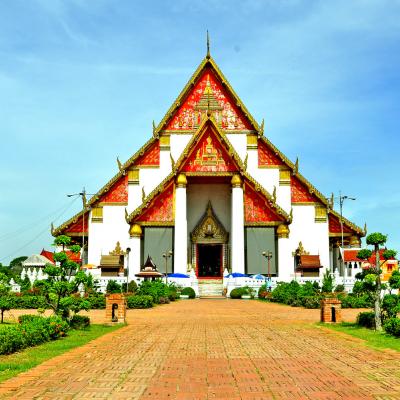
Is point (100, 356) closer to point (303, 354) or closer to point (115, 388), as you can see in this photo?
point (115, 388)

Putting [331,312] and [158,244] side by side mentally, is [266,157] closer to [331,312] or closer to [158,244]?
[158,244]

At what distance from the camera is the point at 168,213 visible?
35438 mm

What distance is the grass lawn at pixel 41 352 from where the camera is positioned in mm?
7880

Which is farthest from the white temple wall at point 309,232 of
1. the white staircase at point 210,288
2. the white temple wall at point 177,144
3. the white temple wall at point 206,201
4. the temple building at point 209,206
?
the white temple wall at point 177,144

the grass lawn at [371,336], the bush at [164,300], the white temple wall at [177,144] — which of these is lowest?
the bush at [164,300]

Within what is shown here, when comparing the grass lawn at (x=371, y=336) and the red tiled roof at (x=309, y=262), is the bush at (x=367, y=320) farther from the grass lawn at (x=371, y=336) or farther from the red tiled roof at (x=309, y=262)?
the red tiled roof at (x=309, y=262)

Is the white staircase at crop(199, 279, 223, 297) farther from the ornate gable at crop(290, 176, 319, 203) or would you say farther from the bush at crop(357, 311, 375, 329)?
the bush at crop(357, 311, 375, 329)

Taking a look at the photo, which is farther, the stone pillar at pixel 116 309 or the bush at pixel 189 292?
the bush at pixel 189 292

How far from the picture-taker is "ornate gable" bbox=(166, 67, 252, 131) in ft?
125

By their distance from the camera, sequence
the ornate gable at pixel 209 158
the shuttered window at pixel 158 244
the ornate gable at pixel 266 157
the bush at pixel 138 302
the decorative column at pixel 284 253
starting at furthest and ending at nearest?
the ornate gable at pixel 266 157, the ornate gable at pixel 209 158, the shuttered window at pixel 158 244, the decorative column at pixel 284 253, the bush at pixel 138 302

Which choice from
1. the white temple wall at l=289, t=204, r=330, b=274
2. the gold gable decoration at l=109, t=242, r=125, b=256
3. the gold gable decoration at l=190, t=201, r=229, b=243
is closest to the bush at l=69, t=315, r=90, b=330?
the gold gable decoration at l=109, t=242, r=125, b=256

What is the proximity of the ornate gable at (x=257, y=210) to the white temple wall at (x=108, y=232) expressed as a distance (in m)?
7.67

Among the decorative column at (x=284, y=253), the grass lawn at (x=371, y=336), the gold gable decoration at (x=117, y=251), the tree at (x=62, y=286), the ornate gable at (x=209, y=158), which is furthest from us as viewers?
the gold gable decoration at (x=117, y=251)

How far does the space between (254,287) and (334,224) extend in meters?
8.11
